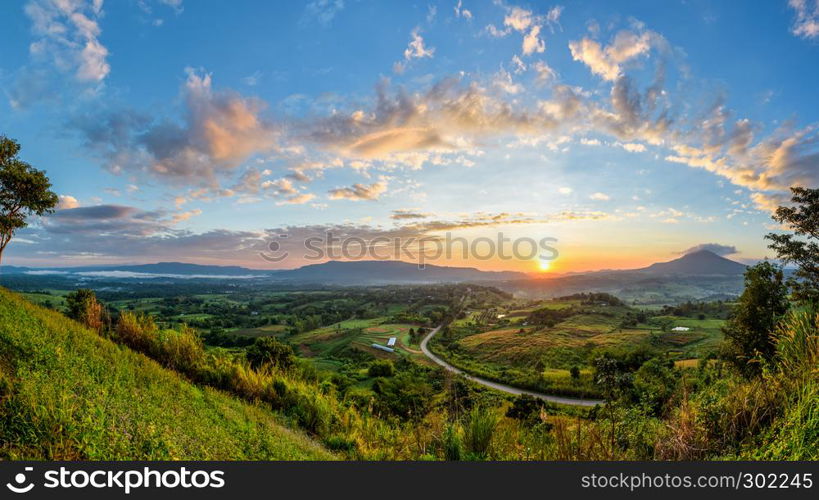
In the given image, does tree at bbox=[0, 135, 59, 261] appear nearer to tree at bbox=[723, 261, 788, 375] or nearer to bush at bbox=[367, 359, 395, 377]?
tree at bbox=[723, 261, 788, 375]

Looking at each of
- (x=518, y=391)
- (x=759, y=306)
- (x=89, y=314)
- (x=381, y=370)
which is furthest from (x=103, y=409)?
(x=518, y=391)

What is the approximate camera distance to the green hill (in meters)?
2.97

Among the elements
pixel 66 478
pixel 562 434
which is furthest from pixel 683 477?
pixel 66 478

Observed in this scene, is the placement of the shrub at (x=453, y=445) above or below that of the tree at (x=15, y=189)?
below

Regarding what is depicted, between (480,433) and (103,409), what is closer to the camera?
(103,409)

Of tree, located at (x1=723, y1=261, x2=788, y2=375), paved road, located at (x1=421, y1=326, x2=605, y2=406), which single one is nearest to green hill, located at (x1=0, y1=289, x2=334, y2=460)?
tree, located at (x1=723, y1=261, x2=788, y2=375)

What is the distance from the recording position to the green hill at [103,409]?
2.97 m

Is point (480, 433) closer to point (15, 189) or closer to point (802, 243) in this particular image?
point (15, 189)

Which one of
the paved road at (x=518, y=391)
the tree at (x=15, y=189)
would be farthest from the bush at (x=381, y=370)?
the tree at (x=15, y=189)

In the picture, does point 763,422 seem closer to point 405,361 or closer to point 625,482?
point 625,482

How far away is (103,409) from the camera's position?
11.6 ft

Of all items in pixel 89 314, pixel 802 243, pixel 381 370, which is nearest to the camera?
pixel 89 314

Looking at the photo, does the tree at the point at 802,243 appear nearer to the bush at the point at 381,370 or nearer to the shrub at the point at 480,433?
the shrub at the point at 480,433

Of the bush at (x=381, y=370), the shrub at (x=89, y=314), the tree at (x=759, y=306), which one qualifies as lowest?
the bush at (x=381, y=370)
